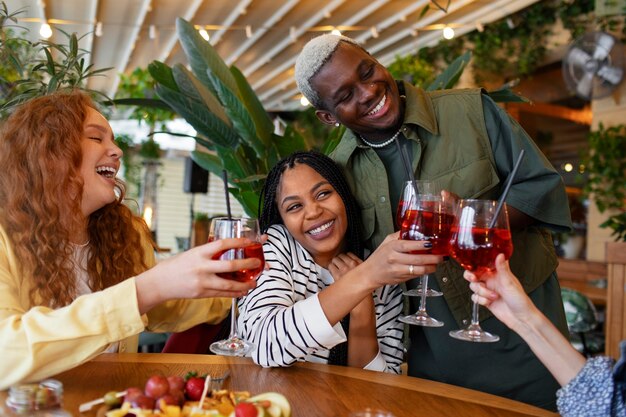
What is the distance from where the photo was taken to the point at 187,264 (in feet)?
4.38

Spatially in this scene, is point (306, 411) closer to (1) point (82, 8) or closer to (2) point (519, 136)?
(2) point (519, 136)

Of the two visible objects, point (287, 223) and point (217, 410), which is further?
point (287, 223)

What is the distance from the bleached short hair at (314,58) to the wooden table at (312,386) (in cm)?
84

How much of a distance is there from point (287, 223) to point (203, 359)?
18.9 inches

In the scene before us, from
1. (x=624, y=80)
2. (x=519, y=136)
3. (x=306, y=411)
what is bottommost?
(x=306, y=411)

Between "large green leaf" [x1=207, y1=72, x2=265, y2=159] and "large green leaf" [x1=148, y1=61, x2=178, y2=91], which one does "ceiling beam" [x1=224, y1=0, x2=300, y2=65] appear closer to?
"large green leaf" [x1=148, y1=61, x2=178, y2=91]

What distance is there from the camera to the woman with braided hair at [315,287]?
5.48 feet

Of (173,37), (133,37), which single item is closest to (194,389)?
(133,37)

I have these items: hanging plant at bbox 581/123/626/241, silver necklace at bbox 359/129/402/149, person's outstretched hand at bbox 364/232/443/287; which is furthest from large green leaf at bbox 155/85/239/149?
hanging plant at bbox 581/123/626/241

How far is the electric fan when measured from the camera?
6.24m

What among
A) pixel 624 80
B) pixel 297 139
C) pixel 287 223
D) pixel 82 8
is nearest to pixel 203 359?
pixel 287 223

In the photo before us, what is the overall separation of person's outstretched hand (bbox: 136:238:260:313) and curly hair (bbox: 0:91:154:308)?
51 cm

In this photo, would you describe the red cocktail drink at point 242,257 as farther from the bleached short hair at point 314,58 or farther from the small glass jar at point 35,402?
the bleached short hair at point 314,58

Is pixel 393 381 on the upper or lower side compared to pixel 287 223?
lower
